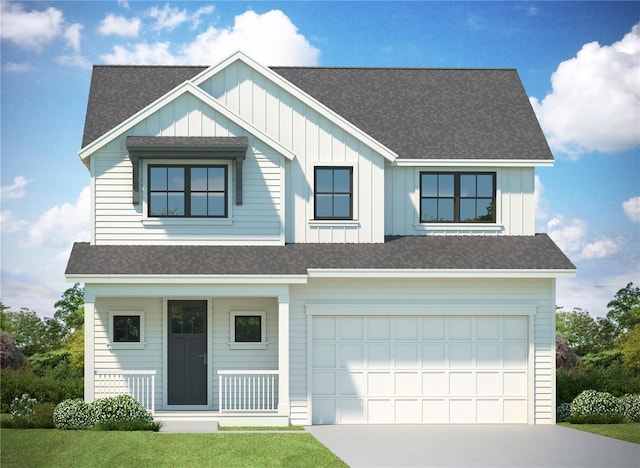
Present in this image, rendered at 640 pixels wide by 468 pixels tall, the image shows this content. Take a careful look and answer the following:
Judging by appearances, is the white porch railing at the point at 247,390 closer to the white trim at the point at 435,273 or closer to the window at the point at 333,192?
the white trim at the point at 435,273

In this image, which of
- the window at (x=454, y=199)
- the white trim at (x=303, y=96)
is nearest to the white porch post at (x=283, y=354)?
the white trim at (x=303, y=96)

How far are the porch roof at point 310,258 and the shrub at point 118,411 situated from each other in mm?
2845

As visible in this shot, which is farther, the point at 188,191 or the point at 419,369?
the point at 188,191

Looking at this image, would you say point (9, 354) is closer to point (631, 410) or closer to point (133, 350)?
point (133, 350)

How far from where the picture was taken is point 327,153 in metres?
20.5

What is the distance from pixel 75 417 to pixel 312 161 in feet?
27.0

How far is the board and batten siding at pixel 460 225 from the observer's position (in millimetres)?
21266

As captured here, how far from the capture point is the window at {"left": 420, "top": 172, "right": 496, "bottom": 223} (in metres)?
21.4

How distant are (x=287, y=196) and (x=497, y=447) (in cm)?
791

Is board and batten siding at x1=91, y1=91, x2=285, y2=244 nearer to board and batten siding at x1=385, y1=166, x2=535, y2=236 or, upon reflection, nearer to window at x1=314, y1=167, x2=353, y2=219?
window at x1=314, y1=167, x2=353, y2=219

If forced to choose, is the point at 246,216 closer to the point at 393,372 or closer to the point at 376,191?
the point at 376,191

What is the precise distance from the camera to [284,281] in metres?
18.6

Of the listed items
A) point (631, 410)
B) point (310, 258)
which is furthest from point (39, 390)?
point (631, 410)

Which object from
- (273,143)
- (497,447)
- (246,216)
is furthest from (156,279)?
(497,447)
